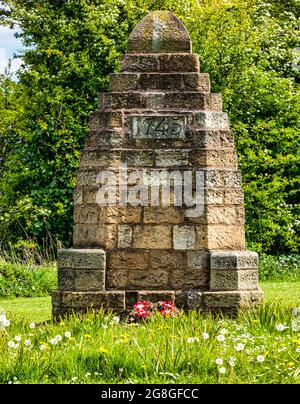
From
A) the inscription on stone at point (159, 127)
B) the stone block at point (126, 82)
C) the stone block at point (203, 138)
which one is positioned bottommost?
the stone block at point (203, 138)

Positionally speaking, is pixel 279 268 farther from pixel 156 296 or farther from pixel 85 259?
pixel 85 259

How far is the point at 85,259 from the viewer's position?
9008mm

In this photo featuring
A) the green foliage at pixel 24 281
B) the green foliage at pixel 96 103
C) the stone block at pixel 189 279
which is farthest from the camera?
the green foliage at pixel 96 103

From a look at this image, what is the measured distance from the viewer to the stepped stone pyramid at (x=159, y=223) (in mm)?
8984

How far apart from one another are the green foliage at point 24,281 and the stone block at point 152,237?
5.74 meters

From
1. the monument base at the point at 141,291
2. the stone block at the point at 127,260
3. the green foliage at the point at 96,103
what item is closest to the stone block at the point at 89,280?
the monument base at the point at 141,291

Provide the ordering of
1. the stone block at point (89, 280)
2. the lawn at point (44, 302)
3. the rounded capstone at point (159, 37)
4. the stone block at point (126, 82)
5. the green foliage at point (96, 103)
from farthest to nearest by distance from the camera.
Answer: the green foliage at point (96, 103) < the lawn at point (44, 302) < the rounded capstone at point (159, 37) < the stone block at point (126, 82) < the stone block at point (89, 280)

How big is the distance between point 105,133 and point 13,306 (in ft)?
14.3

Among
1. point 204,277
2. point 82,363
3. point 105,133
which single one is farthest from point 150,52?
point 82,363

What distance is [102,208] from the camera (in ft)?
30.1

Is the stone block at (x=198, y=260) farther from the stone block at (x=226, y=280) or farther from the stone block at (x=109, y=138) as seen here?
the stone block at (x=109, y=138)

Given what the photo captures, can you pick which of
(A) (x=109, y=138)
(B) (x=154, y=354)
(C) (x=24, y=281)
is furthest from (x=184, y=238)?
(C) (x=24, y=281)

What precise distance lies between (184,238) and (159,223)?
1.06 feet

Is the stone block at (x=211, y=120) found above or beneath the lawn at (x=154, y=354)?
above
